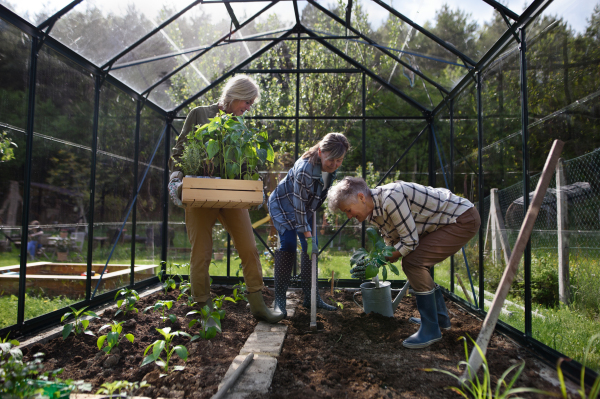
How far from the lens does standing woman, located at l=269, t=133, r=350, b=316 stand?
261 cm

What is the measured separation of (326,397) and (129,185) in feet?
9.78

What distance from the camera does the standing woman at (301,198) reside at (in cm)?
261

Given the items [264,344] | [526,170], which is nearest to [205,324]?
[264,344]

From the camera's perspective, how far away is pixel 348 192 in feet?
6.97

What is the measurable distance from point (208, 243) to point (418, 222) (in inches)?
52.2

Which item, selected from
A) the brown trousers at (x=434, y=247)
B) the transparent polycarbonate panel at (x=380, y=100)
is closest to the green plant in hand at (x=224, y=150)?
the brown trousers at (x=434, y=247)

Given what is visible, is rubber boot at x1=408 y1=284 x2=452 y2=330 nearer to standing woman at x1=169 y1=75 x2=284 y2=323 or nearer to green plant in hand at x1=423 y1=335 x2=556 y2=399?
green plant in hand at x1=423 y1=335 x2=556 y2=399

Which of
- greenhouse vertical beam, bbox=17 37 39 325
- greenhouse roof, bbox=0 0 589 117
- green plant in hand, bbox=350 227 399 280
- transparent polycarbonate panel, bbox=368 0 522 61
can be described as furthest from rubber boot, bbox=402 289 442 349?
greenhouse vertical beam, bbox=17 37 39 325

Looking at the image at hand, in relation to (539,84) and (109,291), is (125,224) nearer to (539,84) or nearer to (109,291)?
(109,291)

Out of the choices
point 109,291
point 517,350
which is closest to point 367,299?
point 517,350

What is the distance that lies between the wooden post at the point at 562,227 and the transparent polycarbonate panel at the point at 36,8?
11.8ft

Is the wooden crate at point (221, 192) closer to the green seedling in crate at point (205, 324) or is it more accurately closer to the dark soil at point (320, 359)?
the green seedling in crate at point (205, 324)

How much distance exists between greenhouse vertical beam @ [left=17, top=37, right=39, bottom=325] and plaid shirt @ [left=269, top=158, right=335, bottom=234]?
5.14 feet

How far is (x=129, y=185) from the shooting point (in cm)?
372
